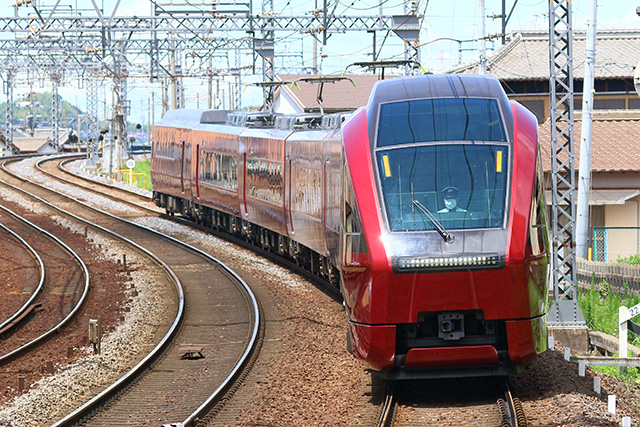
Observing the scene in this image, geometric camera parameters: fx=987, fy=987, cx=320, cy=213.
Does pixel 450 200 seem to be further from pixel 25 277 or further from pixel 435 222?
pixel 25 277

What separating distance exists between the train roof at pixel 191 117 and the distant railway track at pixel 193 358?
25.4 ft

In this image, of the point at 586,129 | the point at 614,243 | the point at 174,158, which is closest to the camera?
the point at 586,129

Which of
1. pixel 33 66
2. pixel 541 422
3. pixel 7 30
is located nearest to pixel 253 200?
pixel 541 422

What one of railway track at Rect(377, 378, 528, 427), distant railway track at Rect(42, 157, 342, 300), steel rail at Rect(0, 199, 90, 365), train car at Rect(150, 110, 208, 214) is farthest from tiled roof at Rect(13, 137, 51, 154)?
railway track at Rect(377, 378, 528, 427)

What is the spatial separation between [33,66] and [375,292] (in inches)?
2569

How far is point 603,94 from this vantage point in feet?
113

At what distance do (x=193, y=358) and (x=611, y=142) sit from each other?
53.2ft

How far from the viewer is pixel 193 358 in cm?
1342

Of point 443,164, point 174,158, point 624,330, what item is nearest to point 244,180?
point 174,158

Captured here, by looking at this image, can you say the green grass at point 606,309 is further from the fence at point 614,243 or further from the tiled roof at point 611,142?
the tiled roof at point 611,142

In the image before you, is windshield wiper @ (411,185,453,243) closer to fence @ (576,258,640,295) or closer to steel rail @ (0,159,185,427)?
steel rail @ (0,159,185,427)

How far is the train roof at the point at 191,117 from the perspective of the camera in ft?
96.9

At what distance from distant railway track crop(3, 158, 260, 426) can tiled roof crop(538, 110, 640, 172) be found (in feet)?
29.8

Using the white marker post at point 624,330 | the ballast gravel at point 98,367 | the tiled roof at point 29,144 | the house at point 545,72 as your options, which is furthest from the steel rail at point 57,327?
the tiled roof at point 29,144
